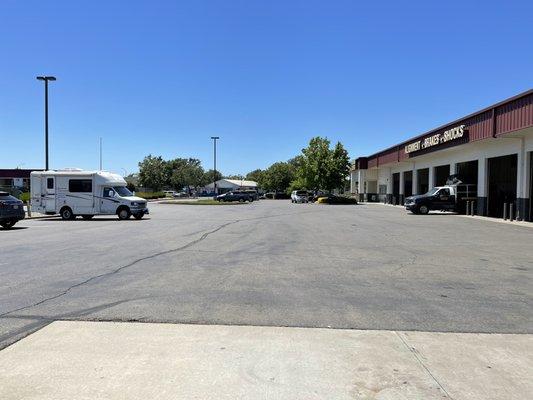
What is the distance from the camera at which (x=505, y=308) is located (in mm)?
7160

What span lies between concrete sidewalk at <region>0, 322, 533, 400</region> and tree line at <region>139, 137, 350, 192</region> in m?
65.6

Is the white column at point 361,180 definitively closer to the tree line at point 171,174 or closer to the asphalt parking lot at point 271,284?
the tree line at point 171,174

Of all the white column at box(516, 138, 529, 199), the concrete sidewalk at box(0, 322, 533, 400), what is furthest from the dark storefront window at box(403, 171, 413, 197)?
the concrete sidewalk at box(0, 322, 533, 400)

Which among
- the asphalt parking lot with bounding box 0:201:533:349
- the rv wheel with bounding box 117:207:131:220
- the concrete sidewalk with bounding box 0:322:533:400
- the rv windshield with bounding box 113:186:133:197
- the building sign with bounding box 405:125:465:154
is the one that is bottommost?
the concrete sidewalk with bounding box 0:322:533:400

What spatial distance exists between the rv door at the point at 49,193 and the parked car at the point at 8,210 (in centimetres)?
620

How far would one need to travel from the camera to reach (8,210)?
21125 millimetres

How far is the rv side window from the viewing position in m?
27.9

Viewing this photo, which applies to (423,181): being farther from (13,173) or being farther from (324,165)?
(13,173)

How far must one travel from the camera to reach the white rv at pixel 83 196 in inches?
1096

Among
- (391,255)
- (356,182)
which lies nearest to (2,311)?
(391,255)

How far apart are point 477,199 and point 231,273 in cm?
2848

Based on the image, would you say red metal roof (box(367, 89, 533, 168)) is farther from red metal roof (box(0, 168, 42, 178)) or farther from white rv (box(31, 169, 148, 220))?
red metal roof (box(0, 168, 42, 178))

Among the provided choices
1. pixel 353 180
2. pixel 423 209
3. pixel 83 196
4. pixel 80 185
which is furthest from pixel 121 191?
pixel 353 180

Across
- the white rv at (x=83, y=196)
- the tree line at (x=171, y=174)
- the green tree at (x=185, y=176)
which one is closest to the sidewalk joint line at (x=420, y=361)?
the white rv at (x=83, y=196)
